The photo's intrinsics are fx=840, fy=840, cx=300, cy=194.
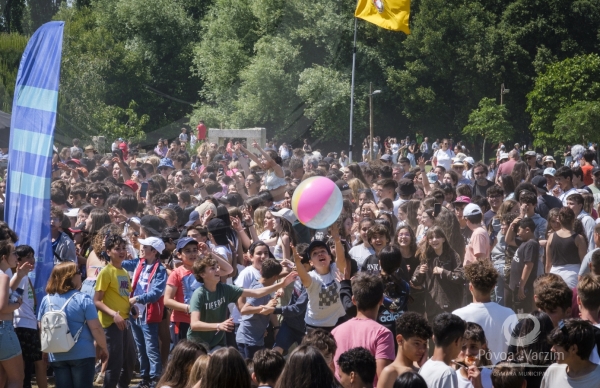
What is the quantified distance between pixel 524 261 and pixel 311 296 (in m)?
2.78

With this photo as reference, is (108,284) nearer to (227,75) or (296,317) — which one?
(296,317)

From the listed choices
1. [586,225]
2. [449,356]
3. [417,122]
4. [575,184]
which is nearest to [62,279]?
[449,356]

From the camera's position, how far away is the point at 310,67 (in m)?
39.2

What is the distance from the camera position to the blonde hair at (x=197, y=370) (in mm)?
4496

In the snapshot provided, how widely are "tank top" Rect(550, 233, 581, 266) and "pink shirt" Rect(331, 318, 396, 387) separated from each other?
11.4ft

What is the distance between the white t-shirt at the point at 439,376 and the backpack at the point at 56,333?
300 centimetres

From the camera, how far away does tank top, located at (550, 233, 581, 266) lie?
8.27 meters

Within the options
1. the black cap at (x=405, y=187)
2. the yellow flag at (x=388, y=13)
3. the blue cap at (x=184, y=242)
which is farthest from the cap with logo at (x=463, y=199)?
the yellow flag at (x=388, y=13)

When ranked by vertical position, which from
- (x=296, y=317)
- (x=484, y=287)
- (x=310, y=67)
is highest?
(x=310, y=67)

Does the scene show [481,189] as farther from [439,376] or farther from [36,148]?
[439,376]

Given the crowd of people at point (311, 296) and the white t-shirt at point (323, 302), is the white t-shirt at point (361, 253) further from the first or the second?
the white t-shirt at point (323, 302)

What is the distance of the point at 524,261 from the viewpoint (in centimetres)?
858

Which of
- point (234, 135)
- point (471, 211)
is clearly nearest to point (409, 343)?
point (471, 211)

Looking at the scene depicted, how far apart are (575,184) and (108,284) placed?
7136 millimetres
